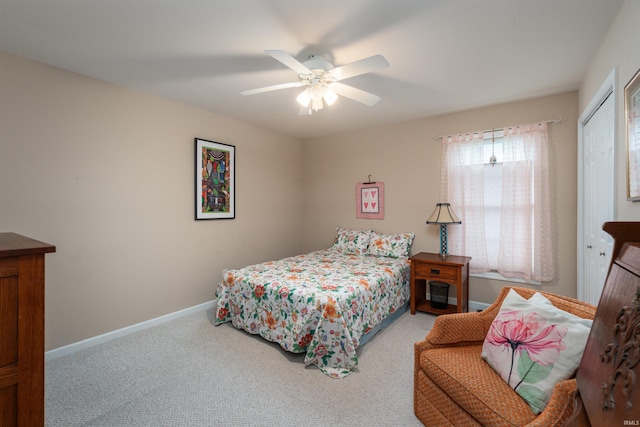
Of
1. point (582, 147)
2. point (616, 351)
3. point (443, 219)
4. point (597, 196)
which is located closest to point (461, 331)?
point (616, 351)

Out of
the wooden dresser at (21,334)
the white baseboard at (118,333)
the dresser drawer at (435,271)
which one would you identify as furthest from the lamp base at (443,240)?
the wooden dresser at (21,334)

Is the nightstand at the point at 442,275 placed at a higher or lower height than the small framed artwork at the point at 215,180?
lower

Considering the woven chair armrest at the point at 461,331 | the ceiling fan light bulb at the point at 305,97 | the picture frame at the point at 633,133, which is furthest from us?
the ceiling fan light bulb at the point at 305,97

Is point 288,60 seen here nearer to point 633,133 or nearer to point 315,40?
point 315,40

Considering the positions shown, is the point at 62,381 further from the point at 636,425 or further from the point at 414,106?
the point at 414,106

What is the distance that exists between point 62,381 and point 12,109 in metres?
2.06

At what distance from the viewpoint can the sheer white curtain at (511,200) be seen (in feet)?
9.77

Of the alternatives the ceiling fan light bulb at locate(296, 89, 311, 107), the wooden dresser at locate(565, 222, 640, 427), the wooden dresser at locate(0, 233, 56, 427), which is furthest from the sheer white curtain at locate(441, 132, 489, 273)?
the wooden dresser at locate(0, 233, 56, 427)

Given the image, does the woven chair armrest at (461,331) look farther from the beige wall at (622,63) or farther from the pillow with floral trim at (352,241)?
the pillow with floral trim at (352,241)

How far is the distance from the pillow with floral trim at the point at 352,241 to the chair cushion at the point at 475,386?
2.40 metres

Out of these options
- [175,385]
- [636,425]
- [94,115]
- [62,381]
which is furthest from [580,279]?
[94,115]

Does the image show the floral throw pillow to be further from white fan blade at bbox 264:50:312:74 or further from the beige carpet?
white fan blade at bbox 264:50:312:74

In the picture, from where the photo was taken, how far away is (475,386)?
1.29 metres

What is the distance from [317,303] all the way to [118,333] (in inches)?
80.0
